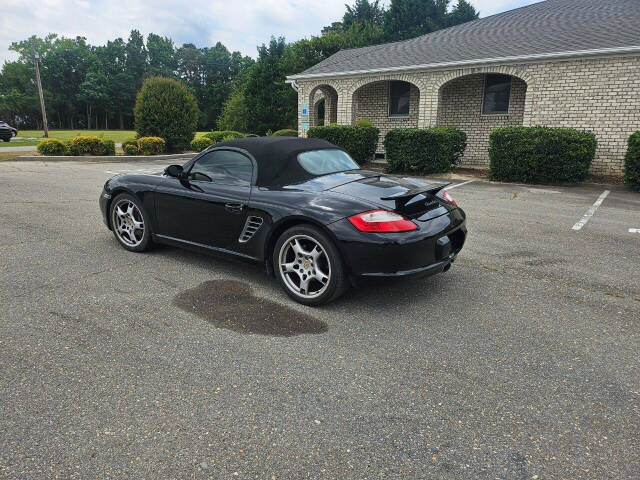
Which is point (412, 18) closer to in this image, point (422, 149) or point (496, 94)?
point (496, 94)

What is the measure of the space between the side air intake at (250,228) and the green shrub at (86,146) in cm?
1748

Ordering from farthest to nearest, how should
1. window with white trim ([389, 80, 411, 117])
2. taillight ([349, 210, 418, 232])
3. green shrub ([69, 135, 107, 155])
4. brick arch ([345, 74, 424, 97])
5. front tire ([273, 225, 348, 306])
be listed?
window with white trim ([389, 80, 411, 117]), green shrub ([69, 135, 107, 155]), brick arch ([345, 74, 424, 97]), front tire ([273, 225, 348, 306]), taillight ([349, 210, 418, 232])

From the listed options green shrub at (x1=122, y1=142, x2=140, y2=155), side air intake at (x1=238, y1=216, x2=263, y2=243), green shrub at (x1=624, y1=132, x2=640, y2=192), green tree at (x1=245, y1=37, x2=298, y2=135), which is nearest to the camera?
side air intake at (x1=238, y1=216, x2=263, y2=243)

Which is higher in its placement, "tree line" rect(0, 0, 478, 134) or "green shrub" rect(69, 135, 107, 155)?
"tree line" rect(0, 0, 478, 134)

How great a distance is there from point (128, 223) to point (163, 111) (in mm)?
17603

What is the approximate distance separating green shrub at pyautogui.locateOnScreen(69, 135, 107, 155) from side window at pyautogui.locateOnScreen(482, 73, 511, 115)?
15575mm

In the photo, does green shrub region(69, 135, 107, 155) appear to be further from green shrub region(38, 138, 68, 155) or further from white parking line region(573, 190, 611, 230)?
white parking line region(573, 190, 611, 230)

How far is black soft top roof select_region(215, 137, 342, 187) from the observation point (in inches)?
171

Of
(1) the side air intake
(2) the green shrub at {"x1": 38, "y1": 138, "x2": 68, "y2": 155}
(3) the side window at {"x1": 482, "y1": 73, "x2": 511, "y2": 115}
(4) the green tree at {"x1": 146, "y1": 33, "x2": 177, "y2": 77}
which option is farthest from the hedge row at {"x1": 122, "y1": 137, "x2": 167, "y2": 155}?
(4) the green tree at {"x1": 146, "y1": 33, "x2": 177, "y2": 77}

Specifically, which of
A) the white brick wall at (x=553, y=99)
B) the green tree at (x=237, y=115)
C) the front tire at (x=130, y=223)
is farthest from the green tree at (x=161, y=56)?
the front tire at (x=130, y=223)

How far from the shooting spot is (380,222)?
366cm

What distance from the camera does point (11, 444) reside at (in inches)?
87.7

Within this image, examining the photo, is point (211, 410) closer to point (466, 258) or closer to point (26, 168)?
point (466, 258)

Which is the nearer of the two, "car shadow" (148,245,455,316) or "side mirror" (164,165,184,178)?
"car shadow" (148,245,455,316)
